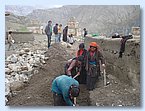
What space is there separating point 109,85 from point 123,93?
0.21m

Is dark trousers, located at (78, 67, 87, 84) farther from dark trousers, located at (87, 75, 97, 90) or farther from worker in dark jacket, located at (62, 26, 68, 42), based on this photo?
worker in dark jacket, located at (62, 26, 68, 42)

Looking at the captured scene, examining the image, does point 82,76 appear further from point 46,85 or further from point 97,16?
point 97,16

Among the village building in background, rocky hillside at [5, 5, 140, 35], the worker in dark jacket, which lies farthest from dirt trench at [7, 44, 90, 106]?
rocky hillside at [5, 5, 140, 35]

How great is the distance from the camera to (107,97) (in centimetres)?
508

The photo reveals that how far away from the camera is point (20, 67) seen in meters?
5.34

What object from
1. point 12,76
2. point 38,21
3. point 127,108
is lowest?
point 127,108

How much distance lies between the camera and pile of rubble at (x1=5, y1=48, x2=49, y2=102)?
5.14m

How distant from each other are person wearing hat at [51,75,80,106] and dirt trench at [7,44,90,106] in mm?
Result: 113

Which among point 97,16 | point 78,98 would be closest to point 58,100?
point 78,98

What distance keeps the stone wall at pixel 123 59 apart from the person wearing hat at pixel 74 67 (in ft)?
0.76

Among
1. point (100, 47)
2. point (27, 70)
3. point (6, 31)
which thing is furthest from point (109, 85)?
point (6, 31)

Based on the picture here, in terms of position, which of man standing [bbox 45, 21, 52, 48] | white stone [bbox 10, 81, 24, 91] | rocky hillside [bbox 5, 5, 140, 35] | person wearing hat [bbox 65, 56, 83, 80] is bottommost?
white stone [bbox 10, 81, 24, 91]

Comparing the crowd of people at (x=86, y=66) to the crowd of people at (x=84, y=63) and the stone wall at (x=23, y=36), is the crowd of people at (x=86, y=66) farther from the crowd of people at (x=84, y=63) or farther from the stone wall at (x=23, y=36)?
the stone wall at (x=23, y=36)

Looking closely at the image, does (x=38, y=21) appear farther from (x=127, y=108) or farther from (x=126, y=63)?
(x=127, y=108)
